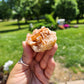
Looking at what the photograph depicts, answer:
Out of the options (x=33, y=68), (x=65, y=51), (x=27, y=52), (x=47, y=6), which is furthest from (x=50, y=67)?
(x=47, y=6)

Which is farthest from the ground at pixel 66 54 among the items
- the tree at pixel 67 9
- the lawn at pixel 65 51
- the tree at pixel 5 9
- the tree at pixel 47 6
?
the tree at pixel 47 6

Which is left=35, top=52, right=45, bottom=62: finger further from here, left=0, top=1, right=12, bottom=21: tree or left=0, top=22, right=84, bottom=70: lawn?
left=0, top=1, right=12, bottom=21: tree

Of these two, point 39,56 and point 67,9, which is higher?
point 67,9

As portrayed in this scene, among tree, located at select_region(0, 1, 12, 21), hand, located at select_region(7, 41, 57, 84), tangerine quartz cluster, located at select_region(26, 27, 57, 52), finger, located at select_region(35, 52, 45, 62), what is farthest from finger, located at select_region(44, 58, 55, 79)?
tree, located at select_region(0, 1, 12, 21)

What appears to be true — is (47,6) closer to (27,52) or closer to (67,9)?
(67,9)

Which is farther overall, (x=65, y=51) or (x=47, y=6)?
(x=47, y=6)
